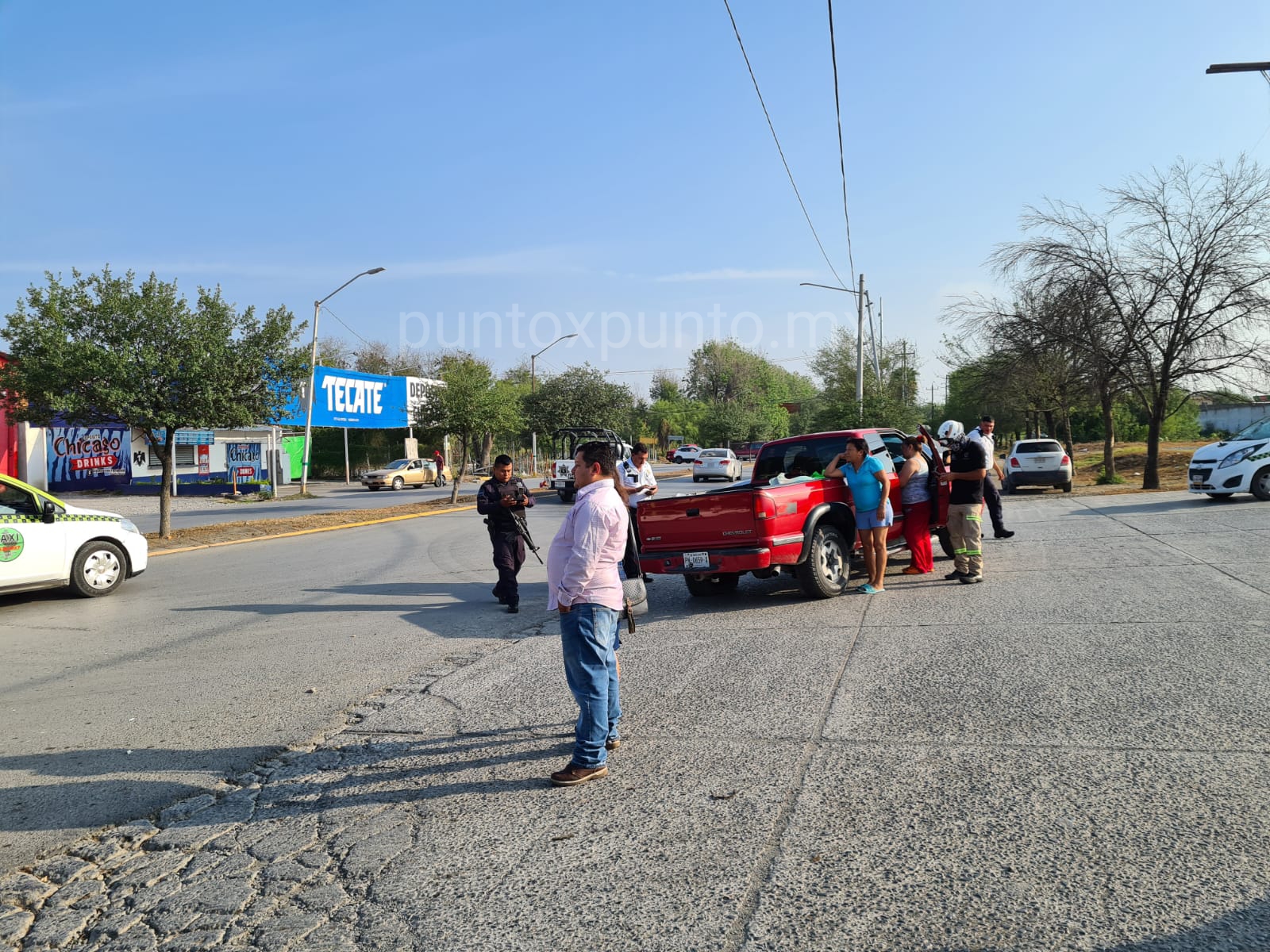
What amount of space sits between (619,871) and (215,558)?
1453cm

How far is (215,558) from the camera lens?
54.2 feet

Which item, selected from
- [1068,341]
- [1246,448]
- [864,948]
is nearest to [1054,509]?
[1246,448]

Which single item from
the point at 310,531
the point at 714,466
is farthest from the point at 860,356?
the point at 310,531

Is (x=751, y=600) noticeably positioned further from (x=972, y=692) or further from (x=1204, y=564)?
(x=1204, y=564)

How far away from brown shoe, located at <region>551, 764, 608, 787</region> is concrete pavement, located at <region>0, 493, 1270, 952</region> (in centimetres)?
6

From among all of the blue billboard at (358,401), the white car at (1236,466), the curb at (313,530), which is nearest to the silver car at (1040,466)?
the white car at (1236,466)

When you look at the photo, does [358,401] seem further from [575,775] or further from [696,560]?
[575,775]

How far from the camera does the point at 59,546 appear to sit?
37.6 feet

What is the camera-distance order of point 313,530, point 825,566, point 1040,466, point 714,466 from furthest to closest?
point 714,466
point 1040,466
point 313,530
point 825,566

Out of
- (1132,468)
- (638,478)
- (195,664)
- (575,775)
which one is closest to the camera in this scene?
(575,775)

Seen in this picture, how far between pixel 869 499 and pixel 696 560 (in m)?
1.88

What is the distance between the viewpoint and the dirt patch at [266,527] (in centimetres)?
1906

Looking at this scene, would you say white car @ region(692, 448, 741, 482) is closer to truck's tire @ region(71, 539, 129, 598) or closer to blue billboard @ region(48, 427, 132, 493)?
blue billboard @ region(48, 427, 132, 493)

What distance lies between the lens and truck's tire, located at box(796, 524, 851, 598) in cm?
992
